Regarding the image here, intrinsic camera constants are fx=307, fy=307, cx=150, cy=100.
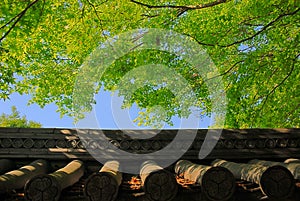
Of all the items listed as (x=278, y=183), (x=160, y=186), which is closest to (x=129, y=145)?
(x=160, y=186)

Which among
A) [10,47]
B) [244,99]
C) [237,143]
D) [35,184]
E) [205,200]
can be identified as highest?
[10,47]

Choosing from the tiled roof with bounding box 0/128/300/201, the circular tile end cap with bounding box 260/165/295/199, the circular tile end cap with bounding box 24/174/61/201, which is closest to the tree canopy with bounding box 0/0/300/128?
the tiled roof with bounding box 0/128/300/201

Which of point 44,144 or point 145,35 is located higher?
point 145,35

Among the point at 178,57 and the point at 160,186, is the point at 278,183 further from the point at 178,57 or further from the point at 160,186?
the point at 178,57

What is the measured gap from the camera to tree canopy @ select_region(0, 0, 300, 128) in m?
9.48

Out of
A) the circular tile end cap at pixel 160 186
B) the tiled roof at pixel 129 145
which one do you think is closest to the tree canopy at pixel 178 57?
the tiled roof at pixel 129 145

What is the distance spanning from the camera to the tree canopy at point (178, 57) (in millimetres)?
9484

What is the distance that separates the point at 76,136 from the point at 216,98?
29.2 feet

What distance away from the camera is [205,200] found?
9.95 feet

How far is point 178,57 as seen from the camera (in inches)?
531

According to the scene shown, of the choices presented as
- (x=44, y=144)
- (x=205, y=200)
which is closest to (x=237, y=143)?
(x=205, y=200)

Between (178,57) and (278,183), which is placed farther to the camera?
(178,57)

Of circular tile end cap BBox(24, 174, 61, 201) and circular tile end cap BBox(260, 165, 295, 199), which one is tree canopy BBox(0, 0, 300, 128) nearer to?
circular tile end cap BBox(24, 174, 61, 201)

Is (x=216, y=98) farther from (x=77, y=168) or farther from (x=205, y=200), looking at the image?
(x=205, y=200)
